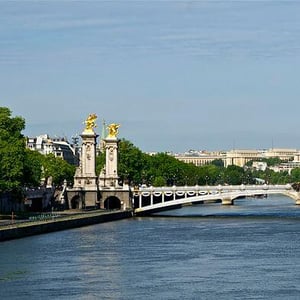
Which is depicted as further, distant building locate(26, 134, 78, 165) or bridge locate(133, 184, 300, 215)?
distant building locate(26, 134, 78, 165)

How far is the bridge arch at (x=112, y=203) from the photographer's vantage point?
9675cm

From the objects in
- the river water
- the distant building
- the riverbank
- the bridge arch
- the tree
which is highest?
the distant building

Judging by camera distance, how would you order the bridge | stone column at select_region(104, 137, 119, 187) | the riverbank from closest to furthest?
the riverbank
the bridge
stone column at select_region(104, 137, 119, 187)

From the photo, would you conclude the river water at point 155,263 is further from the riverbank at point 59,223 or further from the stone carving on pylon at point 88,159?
the stone carving on pylon at point 88,159

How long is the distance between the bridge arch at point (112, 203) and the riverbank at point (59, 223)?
3882 millimetres

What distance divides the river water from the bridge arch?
21.2 m

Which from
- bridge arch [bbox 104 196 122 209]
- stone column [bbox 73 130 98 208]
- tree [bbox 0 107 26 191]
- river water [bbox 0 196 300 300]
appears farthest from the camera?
bridge arch [bbox 104 196 122 209]

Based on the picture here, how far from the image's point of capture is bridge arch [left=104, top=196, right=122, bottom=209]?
96.8 m

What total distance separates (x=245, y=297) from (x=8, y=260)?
12.9 m

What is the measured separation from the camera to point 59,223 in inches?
2832

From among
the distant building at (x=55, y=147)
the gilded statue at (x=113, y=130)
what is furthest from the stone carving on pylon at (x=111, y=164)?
the distant building at (x=55, y=147)

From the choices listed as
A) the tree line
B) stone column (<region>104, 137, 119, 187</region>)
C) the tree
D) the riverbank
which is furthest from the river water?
stone column (<region>104, 137, 119, 187</region>)

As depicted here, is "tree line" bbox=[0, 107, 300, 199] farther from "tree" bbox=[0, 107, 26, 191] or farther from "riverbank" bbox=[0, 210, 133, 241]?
"riverbank" bbox=[0, 210, 133, 241]

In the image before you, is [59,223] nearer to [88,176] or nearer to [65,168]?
[88,176]
